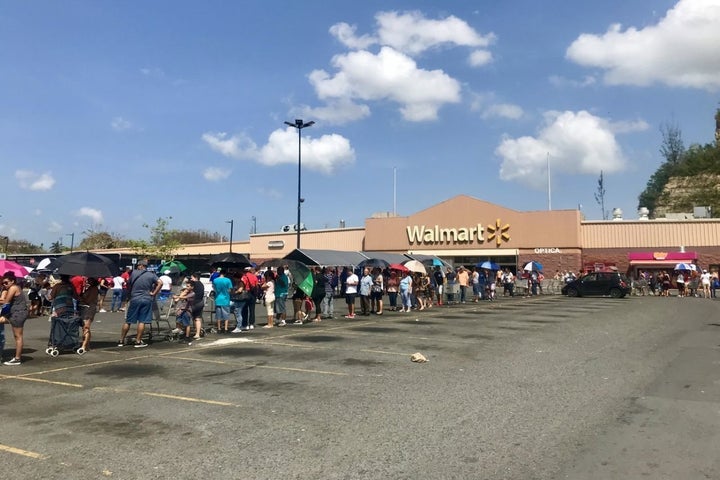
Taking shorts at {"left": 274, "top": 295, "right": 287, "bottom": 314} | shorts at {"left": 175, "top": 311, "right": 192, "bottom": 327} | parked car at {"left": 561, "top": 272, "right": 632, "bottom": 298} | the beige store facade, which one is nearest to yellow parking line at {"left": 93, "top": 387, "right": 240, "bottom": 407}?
shorts at {"left": 175, "top": 311, "right": 192, "bottom": 327}

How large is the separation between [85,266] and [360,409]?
23.7 feet

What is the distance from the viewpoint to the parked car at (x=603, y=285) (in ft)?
103

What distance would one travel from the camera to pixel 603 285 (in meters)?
31.8

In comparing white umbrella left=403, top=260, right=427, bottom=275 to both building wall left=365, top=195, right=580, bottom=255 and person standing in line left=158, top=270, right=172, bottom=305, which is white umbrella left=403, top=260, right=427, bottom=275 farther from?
building wall left=365, top=195, right=580, bottom=255

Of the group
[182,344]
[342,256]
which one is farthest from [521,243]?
[182,344]

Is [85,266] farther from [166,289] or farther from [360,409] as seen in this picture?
[360,409]

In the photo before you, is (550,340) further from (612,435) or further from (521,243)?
(521,243)

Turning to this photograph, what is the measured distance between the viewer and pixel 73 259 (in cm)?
1122

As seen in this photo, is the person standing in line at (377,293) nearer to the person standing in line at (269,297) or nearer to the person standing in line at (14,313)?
the person standing in line at (269,297)

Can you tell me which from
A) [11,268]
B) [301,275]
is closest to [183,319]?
[11,268]

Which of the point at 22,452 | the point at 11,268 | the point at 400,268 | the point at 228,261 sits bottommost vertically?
the point at 22,452

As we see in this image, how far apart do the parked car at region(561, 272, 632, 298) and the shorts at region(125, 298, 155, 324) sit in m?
27.1

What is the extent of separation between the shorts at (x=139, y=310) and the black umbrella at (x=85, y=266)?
743 mm

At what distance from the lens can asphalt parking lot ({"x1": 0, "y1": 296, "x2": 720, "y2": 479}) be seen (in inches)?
190
